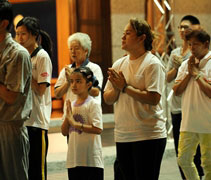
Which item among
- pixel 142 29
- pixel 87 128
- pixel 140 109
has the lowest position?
pixel 87 128

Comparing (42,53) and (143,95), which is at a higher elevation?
(42,53)

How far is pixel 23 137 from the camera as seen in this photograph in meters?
3.73

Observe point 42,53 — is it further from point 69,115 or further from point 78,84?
point 69,115

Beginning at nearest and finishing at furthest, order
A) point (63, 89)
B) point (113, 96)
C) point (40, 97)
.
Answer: point (113, 96) → point (40, 97) → point (63, 89)

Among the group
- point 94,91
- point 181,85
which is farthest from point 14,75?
point 181,85

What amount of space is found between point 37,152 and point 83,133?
1.52 feet

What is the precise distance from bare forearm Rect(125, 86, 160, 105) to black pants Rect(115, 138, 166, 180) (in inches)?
13.0

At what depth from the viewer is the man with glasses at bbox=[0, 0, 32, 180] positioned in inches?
141

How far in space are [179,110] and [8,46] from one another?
125 inches

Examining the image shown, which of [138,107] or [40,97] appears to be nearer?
[138,107]

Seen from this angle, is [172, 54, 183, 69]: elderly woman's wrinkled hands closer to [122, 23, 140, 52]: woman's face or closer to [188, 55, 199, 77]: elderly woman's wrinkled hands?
[188, 55, 199, 77]: elderly woman's wrinkled hands

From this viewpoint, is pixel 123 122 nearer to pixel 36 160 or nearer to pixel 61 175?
pixel 36 160

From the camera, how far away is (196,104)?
217 inches

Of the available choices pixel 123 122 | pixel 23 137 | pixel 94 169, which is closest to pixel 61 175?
pixel 94 169
